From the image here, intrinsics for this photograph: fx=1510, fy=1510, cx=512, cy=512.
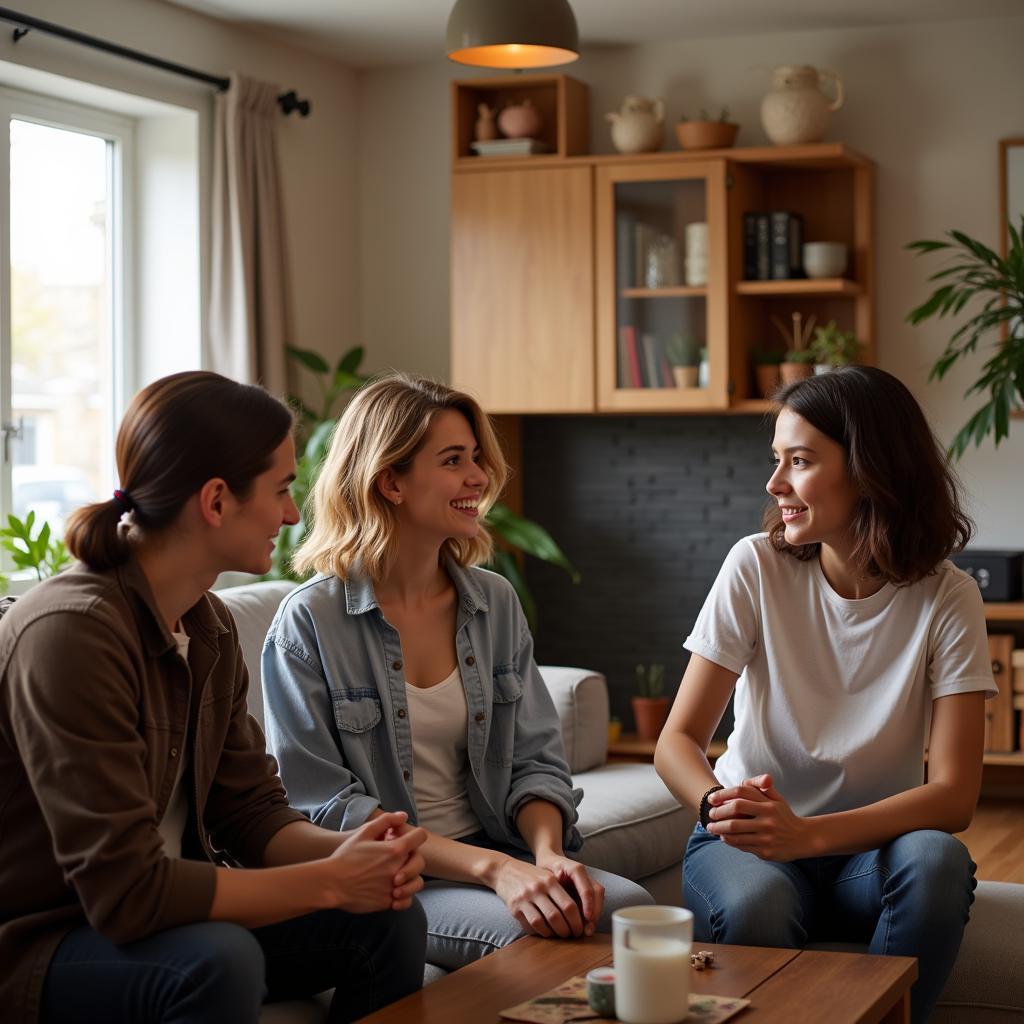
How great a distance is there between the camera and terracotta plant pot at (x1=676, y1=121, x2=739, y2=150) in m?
5.00

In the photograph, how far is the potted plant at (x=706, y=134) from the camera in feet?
16.4

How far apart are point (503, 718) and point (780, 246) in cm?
291

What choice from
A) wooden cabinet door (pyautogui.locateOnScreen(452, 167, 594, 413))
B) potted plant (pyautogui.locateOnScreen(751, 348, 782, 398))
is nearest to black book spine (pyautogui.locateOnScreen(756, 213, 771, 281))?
potted plant (pyautogui.locateOnScreen(751, 348, 782, 398))

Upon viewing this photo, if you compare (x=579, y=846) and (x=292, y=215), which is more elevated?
(x=292, y=215)

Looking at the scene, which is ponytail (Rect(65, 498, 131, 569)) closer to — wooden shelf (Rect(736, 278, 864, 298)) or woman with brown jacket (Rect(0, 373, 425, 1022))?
woman with brown jacket (Rect(0, 373, 425, 1022))

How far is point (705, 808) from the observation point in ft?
7.47

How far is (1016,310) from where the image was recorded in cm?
446

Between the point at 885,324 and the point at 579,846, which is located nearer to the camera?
the point at 579,846

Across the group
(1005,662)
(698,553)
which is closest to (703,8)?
(698,553)

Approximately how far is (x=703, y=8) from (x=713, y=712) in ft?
10.2

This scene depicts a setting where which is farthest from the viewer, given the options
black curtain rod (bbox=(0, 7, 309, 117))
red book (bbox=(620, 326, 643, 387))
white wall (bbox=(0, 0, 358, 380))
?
red book (bbox=(620, 326, 643, 387))

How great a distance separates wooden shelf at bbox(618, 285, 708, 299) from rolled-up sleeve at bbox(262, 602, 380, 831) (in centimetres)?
287

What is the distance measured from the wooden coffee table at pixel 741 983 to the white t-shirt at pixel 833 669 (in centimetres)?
44

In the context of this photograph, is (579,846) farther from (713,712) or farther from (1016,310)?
(1016,310)
